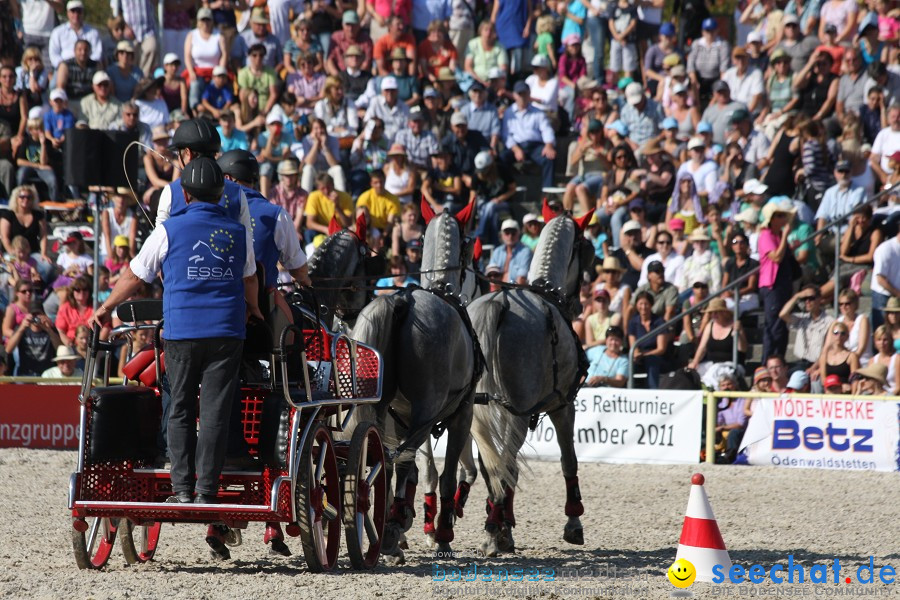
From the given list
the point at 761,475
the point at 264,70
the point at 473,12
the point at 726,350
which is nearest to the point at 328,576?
the point at 761,475

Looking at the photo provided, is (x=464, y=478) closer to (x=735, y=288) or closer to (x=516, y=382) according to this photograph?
(x=516, y=382)

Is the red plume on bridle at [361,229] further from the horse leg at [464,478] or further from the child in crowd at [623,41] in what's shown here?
the child in crowd at [623,41]

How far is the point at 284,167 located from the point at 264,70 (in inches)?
104

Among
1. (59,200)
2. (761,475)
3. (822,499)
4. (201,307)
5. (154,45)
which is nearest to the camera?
(201,307)

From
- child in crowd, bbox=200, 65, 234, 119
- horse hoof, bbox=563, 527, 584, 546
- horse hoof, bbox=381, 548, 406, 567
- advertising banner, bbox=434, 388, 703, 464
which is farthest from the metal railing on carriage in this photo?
horse hoof, bbox=381, 548, 406, 567

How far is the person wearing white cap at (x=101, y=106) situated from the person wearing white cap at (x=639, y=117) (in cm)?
651

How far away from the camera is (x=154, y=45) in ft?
63.3

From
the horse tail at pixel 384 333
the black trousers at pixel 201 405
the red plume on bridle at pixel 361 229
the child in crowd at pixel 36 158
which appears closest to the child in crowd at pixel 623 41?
the child in crowd at pixel 36 158

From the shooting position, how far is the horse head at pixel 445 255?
880 cm

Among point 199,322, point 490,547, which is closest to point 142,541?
point 199,322

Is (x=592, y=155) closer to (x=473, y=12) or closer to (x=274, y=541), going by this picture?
(x=473, y=12)

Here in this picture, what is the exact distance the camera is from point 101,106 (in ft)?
59.0

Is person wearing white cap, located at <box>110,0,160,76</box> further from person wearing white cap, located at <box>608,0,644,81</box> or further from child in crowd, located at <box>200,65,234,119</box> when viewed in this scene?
person wearing white cap, located at <box>608,0,644,81</box>

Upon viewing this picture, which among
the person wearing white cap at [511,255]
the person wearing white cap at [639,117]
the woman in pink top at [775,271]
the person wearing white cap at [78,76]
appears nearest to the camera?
the woman in pink top at [775,271]
